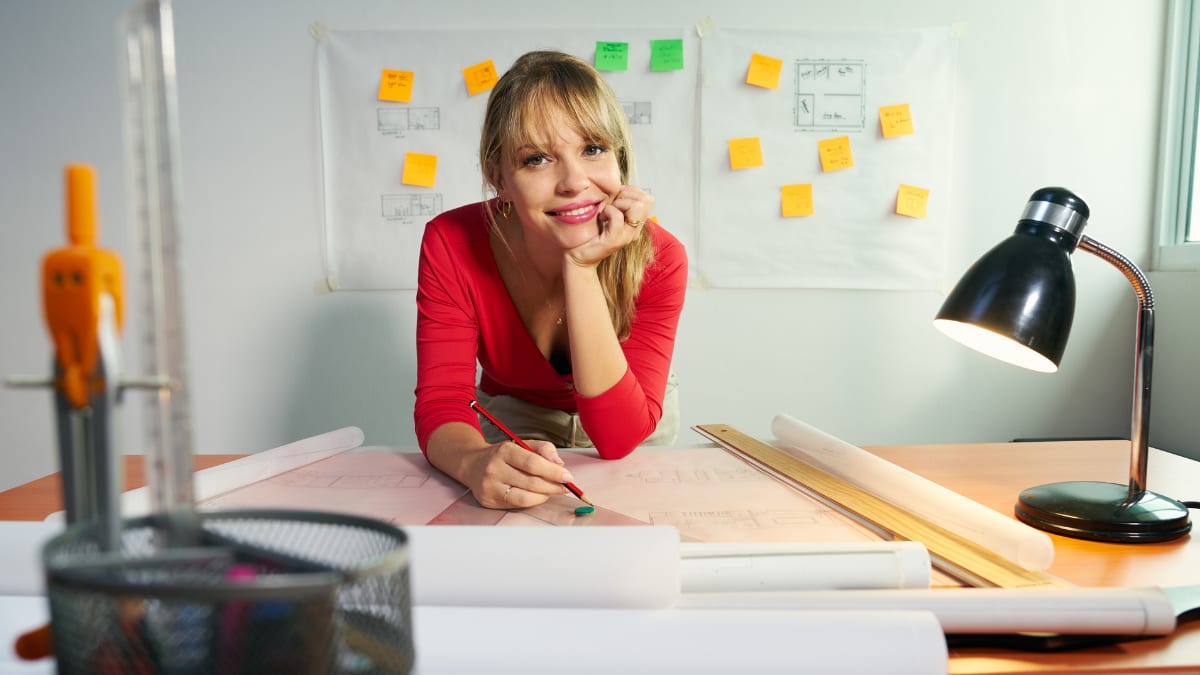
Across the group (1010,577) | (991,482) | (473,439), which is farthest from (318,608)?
(991,482)

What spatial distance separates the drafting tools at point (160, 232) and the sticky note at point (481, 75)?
2.17m

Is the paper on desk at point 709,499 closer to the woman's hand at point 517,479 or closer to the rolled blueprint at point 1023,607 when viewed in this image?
the woman's hand at point 517,479

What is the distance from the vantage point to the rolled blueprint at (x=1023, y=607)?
1.82ft

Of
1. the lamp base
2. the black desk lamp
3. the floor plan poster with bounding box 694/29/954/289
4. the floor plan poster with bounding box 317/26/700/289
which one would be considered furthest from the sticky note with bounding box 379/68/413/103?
the lamp base

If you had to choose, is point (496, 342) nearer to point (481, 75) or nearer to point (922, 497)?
point (922, 497)

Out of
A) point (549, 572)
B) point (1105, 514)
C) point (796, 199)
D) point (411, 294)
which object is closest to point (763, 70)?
point (796, 199)

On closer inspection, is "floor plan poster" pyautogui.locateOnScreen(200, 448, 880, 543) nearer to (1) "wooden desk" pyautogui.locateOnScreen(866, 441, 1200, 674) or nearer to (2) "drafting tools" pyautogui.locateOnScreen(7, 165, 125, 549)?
(1) "wooden desk" pyautogui.locateOnScreen(866, 441, 1200, 674)

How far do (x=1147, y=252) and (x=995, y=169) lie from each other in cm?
53

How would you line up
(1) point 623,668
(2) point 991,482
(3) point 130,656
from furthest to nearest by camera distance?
(2) point 991,482 → (1) point 623,668 → (3) point 130,656

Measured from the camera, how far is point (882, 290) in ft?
8.04

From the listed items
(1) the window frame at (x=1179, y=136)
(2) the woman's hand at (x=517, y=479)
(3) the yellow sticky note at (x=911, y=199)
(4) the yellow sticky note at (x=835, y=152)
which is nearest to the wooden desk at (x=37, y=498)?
(2) the woman's hand at (x=517, y=479)

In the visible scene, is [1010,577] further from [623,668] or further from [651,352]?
[651,352]

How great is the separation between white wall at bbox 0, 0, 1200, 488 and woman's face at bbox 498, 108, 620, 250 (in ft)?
3.99

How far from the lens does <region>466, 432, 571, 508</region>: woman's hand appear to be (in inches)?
34.9
